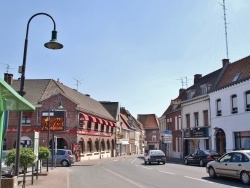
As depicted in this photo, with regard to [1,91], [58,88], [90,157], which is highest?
[58,88]

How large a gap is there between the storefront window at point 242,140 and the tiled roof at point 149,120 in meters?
75.5

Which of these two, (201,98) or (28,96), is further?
(28,96)

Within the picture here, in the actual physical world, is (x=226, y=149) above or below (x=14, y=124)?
below

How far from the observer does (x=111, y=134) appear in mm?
64875

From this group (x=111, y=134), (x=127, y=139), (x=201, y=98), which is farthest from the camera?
(x=127, y=139)

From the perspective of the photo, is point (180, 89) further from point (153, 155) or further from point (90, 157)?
point (153, 155)

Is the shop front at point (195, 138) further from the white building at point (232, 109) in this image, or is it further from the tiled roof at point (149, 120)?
the tiled roof at point (149, 120)

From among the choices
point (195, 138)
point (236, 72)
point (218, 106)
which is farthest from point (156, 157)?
point (236, 72)

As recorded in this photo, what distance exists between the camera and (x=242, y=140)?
30.5m

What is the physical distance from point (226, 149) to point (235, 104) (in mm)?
4389

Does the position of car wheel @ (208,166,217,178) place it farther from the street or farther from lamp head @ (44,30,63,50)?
lamp head @ (44,30,63,50)

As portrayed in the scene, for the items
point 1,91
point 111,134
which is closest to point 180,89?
point 111,134

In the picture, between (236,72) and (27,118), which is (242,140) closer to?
(236,72)

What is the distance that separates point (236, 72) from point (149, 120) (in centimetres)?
7532
